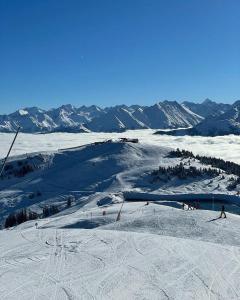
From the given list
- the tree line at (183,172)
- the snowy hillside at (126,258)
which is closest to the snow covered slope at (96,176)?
the tree line at (183,172)

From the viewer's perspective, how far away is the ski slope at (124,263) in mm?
23328

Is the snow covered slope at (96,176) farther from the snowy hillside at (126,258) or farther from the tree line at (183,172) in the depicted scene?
the snowy hillside at (126,258)

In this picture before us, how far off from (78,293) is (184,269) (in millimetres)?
7148

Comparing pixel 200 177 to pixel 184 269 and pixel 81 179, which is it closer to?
pixel 81 179

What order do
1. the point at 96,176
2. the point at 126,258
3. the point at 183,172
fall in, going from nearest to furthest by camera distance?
1. the point at 126,258
2. the point at 183,172
3. the point at 96,176

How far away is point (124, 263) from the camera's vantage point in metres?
28.2

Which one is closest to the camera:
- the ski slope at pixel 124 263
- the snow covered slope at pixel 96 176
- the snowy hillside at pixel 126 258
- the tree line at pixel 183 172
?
the ski slope at pixel 124 263

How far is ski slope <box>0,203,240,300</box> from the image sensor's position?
2333 cm

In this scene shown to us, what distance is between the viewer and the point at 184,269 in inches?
1071

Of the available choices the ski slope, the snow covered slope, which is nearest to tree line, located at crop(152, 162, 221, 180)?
the snow covered slope

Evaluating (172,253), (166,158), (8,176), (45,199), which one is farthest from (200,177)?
(172,253)

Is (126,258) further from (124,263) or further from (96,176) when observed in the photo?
(96,176)

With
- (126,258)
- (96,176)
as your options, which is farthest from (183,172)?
(126,258)

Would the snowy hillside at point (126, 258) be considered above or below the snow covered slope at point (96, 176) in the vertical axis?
above
